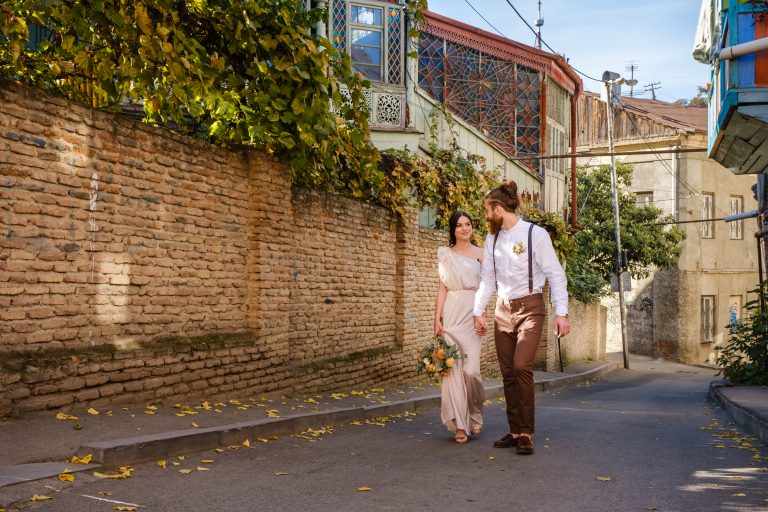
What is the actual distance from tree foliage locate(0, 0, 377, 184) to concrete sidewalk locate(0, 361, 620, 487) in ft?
9.32

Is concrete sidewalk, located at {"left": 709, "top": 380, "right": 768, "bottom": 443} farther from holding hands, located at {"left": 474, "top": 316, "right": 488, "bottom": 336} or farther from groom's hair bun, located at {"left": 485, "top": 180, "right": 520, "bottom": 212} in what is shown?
groom's hair bun, located at {"left": 485, "top": 180, "right": 520, "bottom": 212}

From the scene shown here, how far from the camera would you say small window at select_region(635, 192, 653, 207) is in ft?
121

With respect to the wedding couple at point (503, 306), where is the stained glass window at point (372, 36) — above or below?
above

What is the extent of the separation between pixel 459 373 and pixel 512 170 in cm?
1599

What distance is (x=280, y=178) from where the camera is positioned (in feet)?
33.4

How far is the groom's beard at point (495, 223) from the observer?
7.47 m

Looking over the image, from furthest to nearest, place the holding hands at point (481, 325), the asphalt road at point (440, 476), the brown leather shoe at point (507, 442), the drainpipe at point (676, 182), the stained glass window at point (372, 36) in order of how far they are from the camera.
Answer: the drainpipe at point (676, 182) → the stained glass window at point (372, 36) → the holding hands at point (481, 325) → the brown leather shoe at point (507, 442) → the asphalt road at point (440, 476)

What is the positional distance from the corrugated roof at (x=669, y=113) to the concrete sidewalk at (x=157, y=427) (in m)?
29.7

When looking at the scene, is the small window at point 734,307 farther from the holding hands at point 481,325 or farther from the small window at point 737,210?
the holding hands at point 481,325

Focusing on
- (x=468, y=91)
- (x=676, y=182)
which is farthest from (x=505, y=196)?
(x=676, y=182)

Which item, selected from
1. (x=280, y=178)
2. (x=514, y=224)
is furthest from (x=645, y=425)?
(x=280, y=178)

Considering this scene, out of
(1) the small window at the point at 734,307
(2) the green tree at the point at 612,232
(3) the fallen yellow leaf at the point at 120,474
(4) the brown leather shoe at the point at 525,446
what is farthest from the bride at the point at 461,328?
(1) the small window at the point at 734,307

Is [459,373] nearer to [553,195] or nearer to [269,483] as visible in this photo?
[269,483]

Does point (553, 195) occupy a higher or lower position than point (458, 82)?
lower
